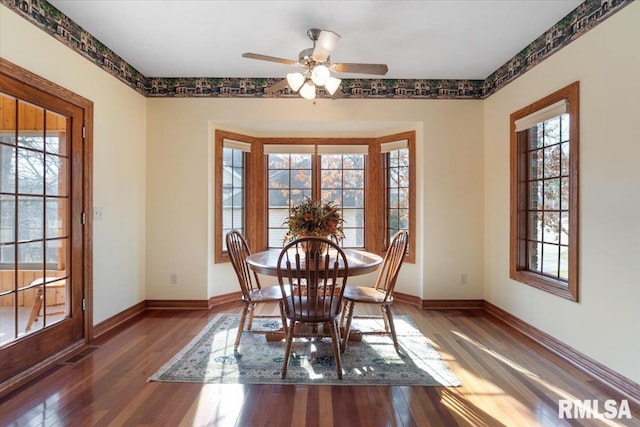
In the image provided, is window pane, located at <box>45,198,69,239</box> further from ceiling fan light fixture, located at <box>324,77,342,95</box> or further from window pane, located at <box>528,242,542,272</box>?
window pane, located at <box>528,242,542,272</box>

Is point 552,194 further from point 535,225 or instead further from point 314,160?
point 314,160

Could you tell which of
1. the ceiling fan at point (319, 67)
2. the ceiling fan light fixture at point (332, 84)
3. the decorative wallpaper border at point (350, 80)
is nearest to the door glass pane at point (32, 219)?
the decorative wallpaper border at point (350, 80)

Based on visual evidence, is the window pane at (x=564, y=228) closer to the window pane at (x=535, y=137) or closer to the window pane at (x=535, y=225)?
the window pane at (x=535, y=225)

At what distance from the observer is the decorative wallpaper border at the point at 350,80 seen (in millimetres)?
Answer: 2473

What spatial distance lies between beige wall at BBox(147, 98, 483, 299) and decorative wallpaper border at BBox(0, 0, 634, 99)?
0.37 ft

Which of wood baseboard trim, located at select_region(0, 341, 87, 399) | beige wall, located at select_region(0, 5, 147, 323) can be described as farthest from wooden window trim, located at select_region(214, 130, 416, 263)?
wood baseboard trim, located at select_region(0, 341, 87, 399)

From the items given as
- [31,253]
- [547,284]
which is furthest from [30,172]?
[547,284]

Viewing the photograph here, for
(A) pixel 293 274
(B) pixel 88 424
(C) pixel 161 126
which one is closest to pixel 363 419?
(A) pixel 293 274

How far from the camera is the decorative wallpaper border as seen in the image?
8.11 ft

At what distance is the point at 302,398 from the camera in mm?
2078

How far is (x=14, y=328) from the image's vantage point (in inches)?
90.3

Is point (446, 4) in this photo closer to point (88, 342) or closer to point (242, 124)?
point (242, 124)

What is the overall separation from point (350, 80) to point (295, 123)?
83 centimetres

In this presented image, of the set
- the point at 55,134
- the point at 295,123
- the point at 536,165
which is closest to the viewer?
the point at 55,134
